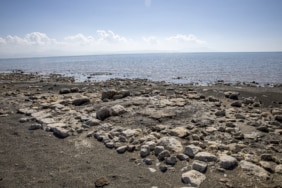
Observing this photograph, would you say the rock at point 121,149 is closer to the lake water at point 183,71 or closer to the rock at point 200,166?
the rock at point 200,166

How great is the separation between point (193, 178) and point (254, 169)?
164cm

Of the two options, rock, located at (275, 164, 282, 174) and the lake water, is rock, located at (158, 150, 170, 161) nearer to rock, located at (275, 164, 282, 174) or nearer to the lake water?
rock, located at (275, 164, 282, 174)

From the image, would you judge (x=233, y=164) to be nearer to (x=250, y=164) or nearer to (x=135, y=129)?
Answer: (x=250, y=164)

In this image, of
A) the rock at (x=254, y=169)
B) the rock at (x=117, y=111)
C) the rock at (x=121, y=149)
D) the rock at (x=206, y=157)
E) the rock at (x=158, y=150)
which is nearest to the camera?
the rock at (x=254, y=169)

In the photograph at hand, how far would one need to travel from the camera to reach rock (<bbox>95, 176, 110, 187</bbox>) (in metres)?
5.13

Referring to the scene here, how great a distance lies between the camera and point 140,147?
6.96m

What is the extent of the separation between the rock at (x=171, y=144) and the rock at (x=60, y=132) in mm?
3662

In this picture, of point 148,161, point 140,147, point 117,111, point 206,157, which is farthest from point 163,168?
→ point 117,111

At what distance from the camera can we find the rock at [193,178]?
200 inches

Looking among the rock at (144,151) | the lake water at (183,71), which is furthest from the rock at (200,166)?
the lake water at (183,71)

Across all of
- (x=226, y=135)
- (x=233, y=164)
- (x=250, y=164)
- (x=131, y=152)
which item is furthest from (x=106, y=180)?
(x=226, y=135)

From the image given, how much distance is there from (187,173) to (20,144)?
231 inches

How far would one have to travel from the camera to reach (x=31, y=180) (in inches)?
213

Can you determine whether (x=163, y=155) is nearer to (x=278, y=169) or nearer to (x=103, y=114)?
(x=278, y=169)
